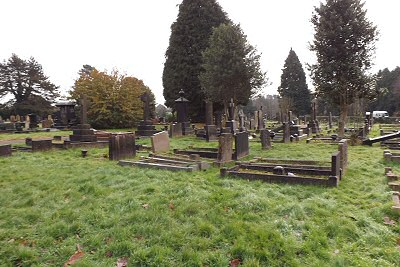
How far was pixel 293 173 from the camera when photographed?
765cm

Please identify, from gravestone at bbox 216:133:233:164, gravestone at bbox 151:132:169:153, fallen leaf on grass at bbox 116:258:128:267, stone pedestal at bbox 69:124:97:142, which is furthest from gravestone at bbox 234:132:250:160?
stone pedestal at bbox 69:124:97:142

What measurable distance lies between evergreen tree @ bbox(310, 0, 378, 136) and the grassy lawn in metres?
11.4

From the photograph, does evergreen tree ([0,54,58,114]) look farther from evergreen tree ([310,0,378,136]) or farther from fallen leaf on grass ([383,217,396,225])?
fallen leaf on grass ([383,217,396,225])

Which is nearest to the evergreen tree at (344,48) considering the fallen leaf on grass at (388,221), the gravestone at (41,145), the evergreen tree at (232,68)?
the evergreen tree at (232,68)

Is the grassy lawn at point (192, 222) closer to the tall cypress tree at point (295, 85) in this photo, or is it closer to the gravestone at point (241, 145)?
the gravestone at point (241, 145)

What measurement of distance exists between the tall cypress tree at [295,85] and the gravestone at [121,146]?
1687 inches

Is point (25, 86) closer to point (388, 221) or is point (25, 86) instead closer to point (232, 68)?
point (232, 68)

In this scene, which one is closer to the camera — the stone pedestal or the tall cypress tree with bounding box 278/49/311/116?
the stone pedestal

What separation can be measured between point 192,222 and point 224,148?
4.87 metres

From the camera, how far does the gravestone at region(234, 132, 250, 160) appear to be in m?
10.1

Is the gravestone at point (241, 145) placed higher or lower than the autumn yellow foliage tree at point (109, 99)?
lower

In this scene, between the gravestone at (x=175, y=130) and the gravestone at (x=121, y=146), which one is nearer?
the gravestone at (x=121, y=146)

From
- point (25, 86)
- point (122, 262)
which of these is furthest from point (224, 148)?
point (25, 86)

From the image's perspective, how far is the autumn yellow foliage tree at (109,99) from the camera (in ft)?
90.4
